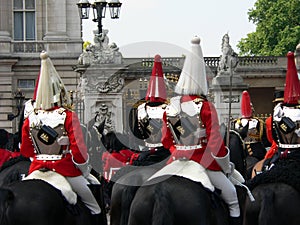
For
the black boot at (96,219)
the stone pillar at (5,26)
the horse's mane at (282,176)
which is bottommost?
the black boot at (96,219)

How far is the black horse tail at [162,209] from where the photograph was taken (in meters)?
9.05

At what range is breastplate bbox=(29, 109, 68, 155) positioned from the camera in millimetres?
10430

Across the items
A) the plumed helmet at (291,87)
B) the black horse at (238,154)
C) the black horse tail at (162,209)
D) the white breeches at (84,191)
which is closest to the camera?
the black horse tail at (162,209)

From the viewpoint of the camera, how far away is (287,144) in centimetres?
1221

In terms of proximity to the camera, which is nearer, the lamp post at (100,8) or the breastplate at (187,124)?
the breastplate at (187,124)

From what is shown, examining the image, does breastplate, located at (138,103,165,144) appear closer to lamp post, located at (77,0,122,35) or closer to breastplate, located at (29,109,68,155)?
breastplate, located at (29,109,68,155)

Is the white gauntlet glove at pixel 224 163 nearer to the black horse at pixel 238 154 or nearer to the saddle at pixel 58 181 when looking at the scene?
the saddle at pixel 58 181

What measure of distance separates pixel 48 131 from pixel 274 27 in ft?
148

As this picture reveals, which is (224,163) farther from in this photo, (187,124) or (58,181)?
(58,181)

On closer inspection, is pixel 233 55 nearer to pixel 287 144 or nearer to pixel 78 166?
pixel 287 144

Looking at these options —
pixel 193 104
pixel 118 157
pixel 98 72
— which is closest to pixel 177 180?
pixel 193 104

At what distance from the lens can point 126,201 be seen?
1153 centimetres

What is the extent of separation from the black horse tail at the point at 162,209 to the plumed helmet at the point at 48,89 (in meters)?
2.01

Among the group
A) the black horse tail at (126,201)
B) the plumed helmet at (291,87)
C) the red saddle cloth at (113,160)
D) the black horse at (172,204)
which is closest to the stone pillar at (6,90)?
the red saddle cloth at (113,160)
